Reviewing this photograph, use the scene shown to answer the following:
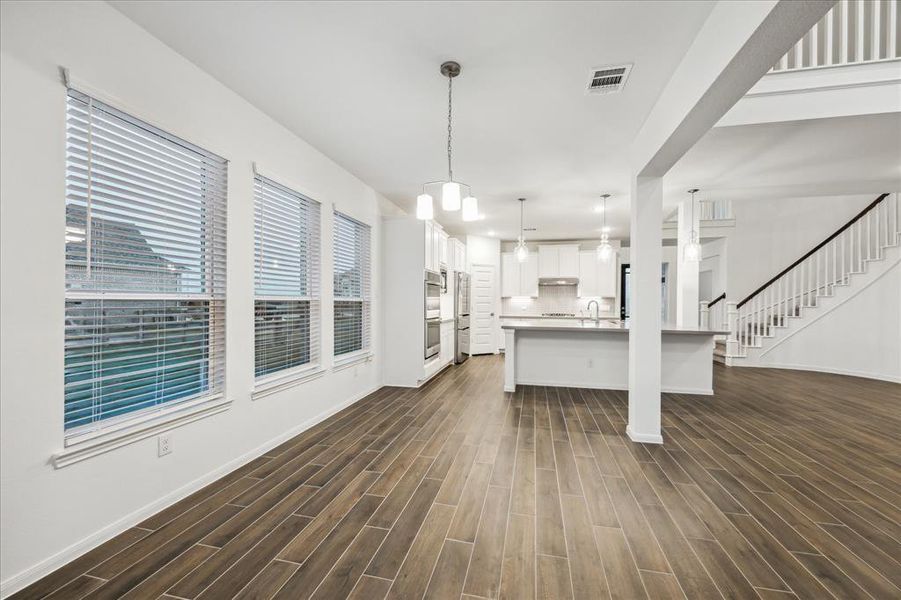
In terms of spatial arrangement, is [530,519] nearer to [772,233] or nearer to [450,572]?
[450,572]

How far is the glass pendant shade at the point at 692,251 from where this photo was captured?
16.4 ft

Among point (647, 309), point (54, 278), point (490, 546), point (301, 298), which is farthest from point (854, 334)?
point (54, 278)

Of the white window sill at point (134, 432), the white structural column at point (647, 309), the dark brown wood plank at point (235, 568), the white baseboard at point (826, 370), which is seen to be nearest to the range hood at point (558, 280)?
the white baseboard at point (826, 370)

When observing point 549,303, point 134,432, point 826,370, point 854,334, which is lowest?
point 826,370

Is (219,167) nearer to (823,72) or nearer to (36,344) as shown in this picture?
(36,344)

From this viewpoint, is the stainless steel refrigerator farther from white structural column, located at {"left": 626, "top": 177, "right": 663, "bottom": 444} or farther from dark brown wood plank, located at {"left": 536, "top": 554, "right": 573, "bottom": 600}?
dark brown wood plank, located at {"left": 536, "top": 554, "right": 573, "bottom": 600}

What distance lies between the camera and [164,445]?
7.39 feet

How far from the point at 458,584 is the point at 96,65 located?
3.05m

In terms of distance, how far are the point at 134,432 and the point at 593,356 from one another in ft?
16.3

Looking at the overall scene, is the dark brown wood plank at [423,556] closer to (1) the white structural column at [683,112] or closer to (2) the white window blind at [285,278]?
(2) the white window blind at [285,278]

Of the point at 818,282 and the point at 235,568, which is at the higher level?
the point at 818,282

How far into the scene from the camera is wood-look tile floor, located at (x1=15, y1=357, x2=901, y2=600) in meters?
1.66

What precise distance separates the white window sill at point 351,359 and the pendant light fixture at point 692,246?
14.5ft

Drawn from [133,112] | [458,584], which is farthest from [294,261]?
[458,584]
